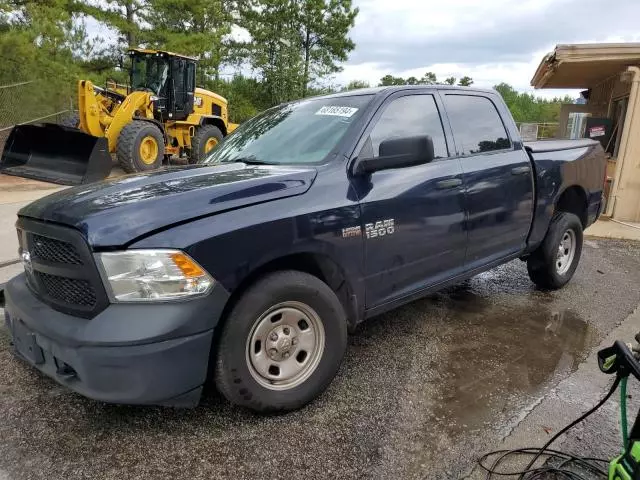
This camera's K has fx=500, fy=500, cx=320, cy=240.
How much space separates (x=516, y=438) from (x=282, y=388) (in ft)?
4.19

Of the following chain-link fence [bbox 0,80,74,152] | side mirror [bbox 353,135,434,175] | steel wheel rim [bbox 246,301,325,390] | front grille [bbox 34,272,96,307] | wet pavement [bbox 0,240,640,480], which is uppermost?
chain-link fence [bbox 0,80,74,152]

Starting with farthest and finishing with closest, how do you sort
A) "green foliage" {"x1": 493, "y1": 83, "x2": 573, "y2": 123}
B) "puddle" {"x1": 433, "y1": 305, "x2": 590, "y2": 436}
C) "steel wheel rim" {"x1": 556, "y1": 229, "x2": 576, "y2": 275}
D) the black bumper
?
"green foliage" {"x1": 493, "y1": 83, "x2": 573, "y2": 123} → "steel wheel rim" {"x1": 556, "y1": 229, "x2": 576, "y2": 275} → "puddle" {"x1": 433, "y1": 305, "x2": 590, "y2": 436} → the black bumper

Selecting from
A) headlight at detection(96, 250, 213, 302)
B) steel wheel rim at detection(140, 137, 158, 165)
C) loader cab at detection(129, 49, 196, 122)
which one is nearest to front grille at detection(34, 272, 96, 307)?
headlight at detection(96, 250, 213, 302)

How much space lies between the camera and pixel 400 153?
2.97 metres

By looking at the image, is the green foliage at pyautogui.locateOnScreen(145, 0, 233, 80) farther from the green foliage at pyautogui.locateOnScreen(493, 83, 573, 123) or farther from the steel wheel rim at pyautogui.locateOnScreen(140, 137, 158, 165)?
the green foliage at pyautogui.locateOnScreen(493, 83, 573, 123)

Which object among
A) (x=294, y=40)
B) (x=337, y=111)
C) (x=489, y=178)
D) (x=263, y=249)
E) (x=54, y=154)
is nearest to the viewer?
(x=263, y=249)

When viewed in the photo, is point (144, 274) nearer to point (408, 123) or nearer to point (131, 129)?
point (408, 123)

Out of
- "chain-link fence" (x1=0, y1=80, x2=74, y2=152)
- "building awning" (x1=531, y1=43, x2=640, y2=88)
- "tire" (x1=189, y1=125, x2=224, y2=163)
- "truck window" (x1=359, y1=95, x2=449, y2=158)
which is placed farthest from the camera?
"chain-link fence" (x1=0, y1=80, x2=74, y2=152)

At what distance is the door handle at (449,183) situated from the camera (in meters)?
3.55

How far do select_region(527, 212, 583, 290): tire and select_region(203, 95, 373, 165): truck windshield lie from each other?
2.58m

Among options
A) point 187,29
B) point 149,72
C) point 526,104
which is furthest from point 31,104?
point 526,104

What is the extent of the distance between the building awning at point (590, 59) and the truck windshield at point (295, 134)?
6.97 meters

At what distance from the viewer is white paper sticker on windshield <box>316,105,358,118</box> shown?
3.40 metres

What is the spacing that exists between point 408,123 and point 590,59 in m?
7.09
